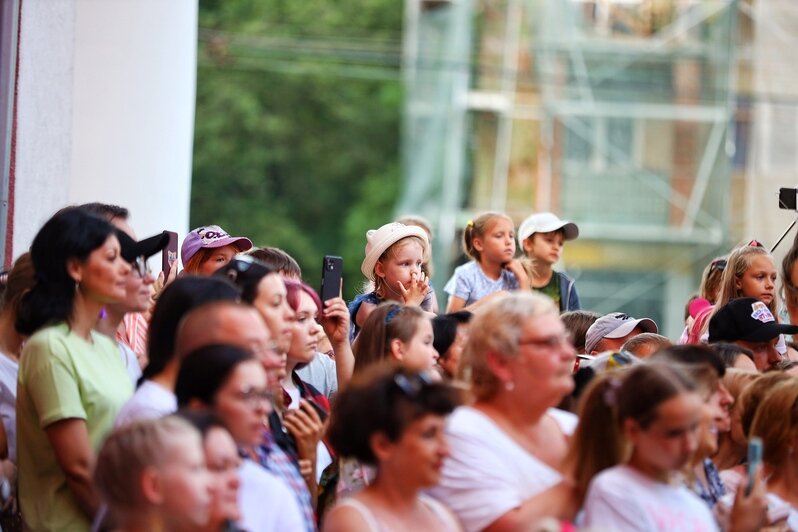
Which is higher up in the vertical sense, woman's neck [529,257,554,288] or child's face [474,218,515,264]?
child's face [474,218,515,264]

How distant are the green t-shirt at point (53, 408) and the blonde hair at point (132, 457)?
980mm

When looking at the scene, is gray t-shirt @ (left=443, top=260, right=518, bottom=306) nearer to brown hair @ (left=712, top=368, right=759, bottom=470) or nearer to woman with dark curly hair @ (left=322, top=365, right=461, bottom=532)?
brown hair @ (left=712, top=368, right=759, bottom=470)

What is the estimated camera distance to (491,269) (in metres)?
9.21

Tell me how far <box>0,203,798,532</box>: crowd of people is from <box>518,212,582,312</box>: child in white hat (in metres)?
3.36

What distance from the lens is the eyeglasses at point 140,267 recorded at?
5.21 metres

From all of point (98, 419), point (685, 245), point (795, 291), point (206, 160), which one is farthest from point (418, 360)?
point (206, 160)

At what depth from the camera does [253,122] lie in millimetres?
32000

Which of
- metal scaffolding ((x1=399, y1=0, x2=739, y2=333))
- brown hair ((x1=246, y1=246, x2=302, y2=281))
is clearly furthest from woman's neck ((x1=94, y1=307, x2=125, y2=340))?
metal scaffolding ((x1=399, y1=0, x2=739, y2=333))

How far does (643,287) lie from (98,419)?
15.1 metres

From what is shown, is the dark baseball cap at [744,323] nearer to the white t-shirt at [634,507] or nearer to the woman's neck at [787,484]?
the woman's neck at [787,484]

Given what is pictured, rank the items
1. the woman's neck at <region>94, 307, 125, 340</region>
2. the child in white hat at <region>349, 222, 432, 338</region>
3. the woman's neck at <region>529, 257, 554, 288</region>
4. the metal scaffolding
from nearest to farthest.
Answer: the woman's neck at <region>94, 307, 125, 340</region>, the child in white hat at <region>349, 222, 432, 338</region>, the woman's neck at <region>529, 257, 554, 288</region>, the metal scaffolding

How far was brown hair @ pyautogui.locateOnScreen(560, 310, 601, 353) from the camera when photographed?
24.5ft

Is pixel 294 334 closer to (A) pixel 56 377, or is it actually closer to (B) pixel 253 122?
(A) pixel 56 377

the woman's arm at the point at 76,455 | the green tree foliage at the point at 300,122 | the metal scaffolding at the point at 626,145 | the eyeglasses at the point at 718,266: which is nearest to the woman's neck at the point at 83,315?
the woman's arm at the point at 76,455
